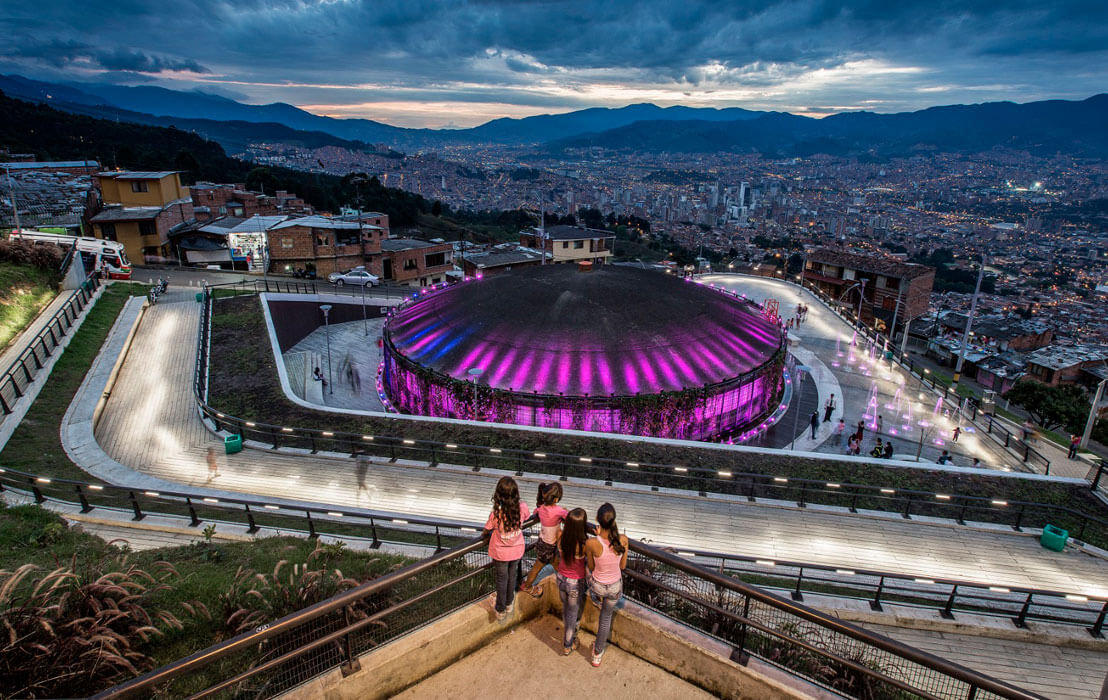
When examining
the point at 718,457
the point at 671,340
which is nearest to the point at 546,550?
the point at 718,457

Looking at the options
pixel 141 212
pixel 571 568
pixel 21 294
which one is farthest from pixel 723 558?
pixel 141 212

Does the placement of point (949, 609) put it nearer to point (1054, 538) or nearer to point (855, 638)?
point (1054, 538)

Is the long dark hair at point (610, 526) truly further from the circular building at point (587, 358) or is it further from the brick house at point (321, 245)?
the brick house at point (321, 245)

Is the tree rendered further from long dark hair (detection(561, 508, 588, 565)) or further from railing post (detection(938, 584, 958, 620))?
long dark hair (detection(561, 508, 588, 565))

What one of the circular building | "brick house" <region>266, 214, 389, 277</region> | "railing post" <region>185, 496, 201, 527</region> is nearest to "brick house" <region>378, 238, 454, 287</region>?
"brick house" <region>266, 214, 389, 277</region>

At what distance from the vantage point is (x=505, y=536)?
6.14m

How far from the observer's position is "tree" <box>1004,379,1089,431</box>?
3897 cm

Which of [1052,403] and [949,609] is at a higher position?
[949,609]

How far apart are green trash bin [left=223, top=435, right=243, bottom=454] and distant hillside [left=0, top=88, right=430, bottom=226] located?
82162mm

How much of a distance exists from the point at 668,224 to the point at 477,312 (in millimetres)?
147765

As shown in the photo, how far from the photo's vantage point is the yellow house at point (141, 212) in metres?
47.1

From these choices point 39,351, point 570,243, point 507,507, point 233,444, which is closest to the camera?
point 507,507

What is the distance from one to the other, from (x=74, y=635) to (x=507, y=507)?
4986 millimetres

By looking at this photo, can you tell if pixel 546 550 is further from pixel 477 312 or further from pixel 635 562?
pixel 477 312
